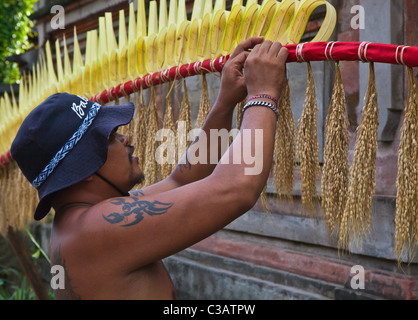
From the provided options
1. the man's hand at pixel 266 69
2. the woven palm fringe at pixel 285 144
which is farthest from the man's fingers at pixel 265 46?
the woven palm fringe at pixel 285 144

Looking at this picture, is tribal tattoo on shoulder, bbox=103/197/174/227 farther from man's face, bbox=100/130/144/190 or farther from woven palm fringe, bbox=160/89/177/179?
woven palm fringe, bbox=160/89/177/179

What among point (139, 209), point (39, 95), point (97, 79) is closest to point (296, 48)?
point (139, 209)

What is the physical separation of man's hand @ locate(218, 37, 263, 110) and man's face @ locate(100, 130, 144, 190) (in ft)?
1.30

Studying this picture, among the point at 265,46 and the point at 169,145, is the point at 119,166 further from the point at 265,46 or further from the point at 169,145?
the point at 265,46

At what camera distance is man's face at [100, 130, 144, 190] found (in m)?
1.40

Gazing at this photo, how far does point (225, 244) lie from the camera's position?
4.26m

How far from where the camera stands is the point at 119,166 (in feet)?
4.63

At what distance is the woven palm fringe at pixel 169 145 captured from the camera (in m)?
1.83

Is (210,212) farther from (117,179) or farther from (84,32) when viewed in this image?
(84,32)

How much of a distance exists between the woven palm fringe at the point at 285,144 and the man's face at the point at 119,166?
48 centimetres

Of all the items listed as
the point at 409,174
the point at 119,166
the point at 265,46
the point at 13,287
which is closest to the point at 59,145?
the point at 119,166

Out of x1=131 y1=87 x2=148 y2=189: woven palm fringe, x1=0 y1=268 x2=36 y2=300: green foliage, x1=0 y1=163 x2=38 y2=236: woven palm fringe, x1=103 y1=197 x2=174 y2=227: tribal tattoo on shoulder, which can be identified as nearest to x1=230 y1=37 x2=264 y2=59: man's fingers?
x1=103 y1=197 x2=174 y2=227: tribal tattoo on shoulder

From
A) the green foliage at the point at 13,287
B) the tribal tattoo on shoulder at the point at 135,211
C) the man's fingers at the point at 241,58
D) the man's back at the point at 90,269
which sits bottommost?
the green foliage at the point at 13,287

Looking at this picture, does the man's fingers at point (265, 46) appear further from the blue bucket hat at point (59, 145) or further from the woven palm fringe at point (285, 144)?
the blue bucket hat at point (59, 145)
